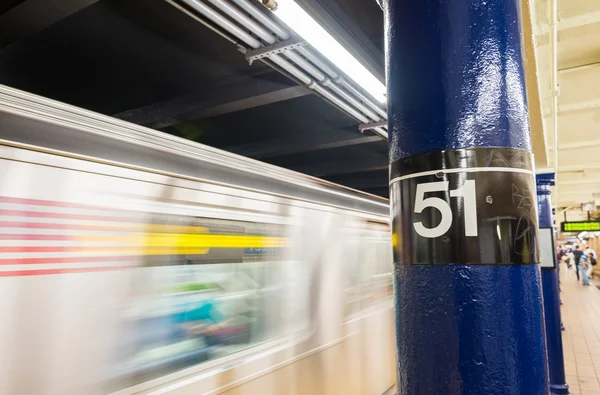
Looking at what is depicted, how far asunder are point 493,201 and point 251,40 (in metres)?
2.40

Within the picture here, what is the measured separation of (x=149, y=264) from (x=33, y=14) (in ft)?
8.56

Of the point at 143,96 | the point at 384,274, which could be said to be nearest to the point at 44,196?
the point at 384,274

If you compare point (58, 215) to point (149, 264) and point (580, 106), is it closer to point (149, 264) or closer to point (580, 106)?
point (149, 264)

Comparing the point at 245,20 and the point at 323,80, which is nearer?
the point at 245,20

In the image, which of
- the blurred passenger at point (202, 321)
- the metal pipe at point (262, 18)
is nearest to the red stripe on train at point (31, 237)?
the blurred passenger at point (202, 321)

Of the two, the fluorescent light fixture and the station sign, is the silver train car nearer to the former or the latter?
the fluorescent light fixture

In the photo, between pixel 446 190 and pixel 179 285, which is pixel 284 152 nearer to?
pixel 179 285

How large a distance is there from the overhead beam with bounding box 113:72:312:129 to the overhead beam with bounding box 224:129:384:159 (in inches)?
64.0

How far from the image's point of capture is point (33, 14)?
3.36 meters

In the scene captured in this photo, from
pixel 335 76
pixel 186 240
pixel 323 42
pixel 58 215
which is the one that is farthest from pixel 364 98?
pixel 58 215

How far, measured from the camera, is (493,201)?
3.16ft

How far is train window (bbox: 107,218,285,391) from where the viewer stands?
1.91 meters

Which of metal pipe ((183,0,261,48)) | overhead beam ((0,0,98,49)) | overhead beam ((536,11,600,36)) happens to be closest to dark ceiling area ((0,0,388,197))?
overhead beam ((0,0,98,49))

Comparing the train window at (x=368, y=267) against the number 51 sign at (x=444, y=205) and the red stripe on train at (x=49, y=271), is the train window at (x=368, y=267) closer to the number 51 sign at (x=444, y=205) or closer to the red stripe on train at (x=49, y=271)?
the red stripe on train at (x=49, y=271)
